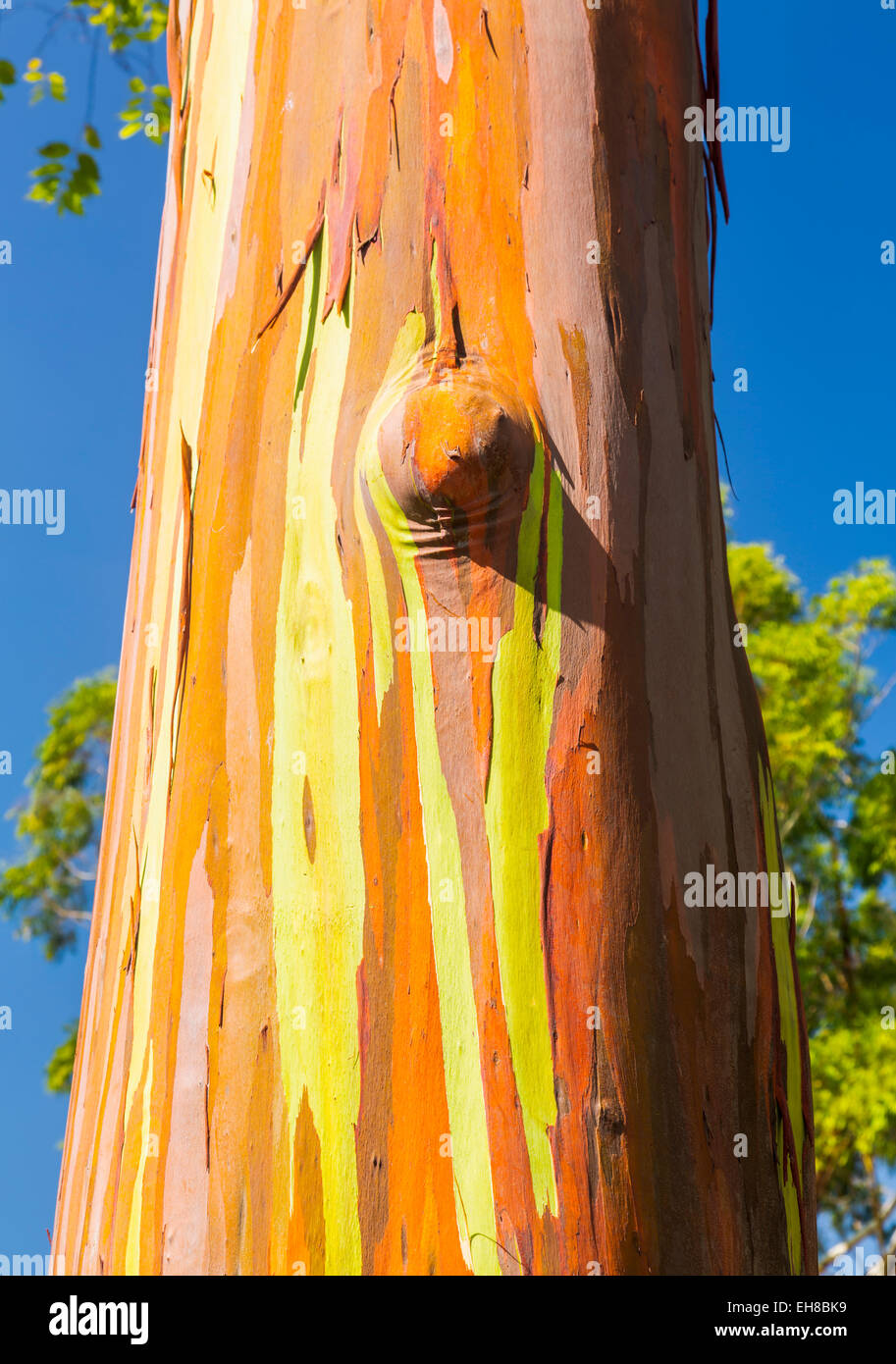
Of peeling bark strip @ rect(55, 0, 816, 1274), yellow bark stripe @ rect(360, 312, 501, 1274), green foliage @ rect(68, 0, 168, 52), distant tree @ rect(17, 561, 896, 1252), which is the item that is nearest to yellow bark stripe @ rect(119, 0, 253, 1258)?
peeling bark strip @ rect(55, 0, 816, 1274)

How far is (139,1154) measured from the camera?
1.08m

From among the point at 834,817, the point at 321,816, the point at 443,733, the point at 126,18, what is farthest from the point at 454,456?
the point at 834,817

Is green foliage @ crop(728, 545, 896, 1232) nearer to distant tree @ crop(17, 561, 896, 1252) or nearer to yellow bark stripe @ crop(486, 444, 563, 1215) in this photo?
distant tree @ crop(17, 561, 896, 1252)

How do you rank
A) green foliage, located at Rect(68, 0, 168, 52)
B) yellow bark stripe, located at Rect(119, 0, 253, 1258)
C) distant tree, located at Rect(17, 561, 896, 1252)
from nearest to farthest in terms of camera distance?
yellow bark stripe, located at Rect(119, 0, 253, 1258) → green foliage, located at Rect(68, 0, 168, 52) → distant tree, located at Rect(17, 561, 896, 1252)

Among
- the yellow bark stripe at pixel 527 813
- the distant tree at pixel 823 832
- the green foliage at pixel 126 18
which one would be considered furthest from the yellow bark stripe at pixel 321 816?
the distant tree at pixel 823 832

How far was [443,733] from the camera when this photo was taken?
105cm

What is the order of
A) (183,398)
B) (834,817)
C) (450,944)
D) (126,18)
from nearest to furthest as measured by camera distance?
(450,944) < (183,398) < (126,18) < (834,817)

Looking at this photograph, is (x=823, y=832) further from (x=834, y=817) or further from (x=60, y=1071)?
(x=60, y=1071)

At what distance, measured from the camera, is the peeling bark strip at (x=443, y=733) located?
0.99 meters

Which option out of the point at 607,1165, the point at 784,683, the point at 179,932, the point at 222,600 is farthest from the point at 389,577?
the point at 784,683

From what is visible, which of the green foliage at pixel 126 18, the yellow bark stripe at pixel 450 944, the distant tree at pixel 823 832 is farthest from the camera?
the distant tree at pixel 823 832

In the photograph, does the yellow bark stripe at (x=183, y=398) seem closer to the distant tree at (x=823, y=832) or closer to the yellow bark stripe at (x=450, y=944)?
the yellow bark stripe at (x=450, y=944)

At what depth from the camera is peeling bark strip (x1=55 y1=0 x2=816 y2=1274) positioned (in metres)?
0.99
